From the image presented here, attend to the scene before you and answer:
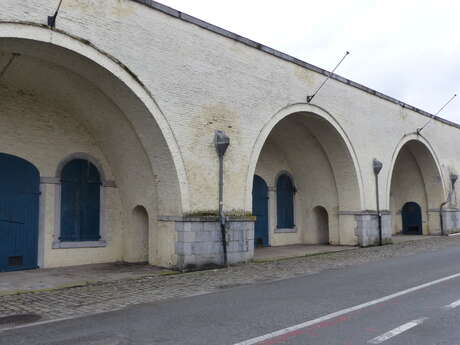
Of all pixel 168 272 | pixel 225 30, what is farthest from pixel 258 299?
pixel 225 30

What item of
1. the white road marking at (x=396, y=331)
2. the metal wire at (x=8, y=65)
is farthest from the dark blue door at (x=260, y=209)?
the white road marking at (x=396, y=331)

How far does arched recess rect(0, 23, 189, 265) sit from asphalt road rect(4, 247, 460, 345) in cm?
376

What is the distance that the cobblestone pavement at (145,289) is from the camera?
23.3 feet

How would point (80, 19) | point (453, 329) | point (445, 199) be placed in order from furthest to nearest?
point (445, 199), point (80, 19), point (453, 329)

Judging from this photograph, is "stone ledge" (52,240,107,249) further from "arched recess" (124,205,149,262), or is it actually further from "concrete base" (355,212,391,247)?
"concrete base" (355,212,391,247)

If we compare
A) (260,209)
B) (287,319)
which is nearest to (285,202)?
(260,209)

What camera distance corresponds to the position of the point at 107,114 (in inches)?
447

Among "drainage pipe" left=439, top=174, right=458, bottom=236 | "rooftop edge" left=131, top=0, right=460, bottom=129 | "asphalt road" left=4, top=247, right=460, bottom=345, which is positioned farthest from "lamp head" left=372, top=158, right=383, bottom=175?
"asphalt road" left=4, top=247, right=460, bottom=345

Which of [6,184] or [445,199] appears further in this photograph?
[445,199]

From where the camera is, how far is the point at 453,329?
211 inches

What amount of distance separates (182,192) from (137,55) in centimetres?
328

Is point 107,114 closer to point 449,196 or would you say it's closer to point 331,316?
point 331,316

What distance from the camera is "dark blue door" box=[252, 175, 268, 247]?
16.6m

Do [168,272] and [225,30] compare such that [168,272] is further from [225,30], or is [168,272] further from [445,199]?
[445,199]
